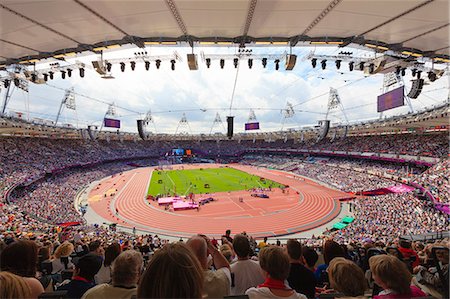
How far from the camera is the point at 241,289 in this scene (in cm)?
337

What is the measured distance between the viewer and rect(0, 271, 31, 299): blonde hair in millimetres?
1920

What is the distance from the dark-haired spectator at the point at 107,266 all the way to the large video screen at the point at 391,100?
2712cm

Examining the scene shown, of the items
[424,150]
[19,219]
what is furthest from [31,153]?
[424,150]

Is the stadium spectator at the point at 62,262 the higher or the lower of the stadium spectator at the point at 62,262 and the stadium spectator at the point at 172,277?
the lower

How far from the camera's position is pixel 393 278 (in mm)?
2498

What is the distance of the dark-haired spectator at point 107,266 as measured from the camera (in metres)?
4.17

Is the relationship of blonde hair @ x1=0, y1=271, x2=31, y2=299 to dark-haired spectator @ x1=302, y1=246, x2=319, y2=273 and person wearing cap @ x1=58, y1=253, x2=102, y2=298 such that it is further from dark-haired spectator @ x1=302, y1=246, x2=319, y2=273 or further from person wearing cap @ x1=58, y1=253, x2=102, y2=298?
dark-haired spectator @ x1=302, y1=246, x2=319, y2=273

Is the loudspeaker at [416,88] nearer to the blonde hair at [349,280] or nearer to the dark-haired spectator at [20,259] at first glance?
the blonde hair at [349,280]

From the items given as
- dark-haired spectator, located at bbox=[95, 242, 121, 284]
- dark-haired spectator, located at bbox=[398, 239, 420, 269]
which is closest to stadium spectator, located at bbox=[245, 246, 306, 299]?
dark-haired spectator, located at bbox=[95, 242, 121, 284]

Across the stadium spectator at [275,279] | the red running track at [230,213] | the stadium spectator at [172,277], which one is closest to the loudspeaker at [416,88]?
the stadium spectator at [275,279]

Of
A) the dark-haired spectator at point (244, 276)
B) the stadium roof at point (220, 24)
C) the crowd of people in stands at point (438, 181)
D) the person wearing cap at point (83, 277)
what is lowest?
the crowd of people in stands at point (438, 181)

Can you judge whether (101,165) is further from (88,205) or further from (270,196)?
(270,196)

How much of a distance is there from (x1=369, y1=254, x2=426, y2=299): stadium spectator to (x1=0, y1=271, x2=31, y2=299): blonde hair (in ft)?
11.7

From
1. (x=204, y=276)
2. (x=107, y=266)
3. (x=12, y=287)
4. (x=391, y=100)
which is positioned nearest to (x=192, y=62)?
(x=107, y=266)
